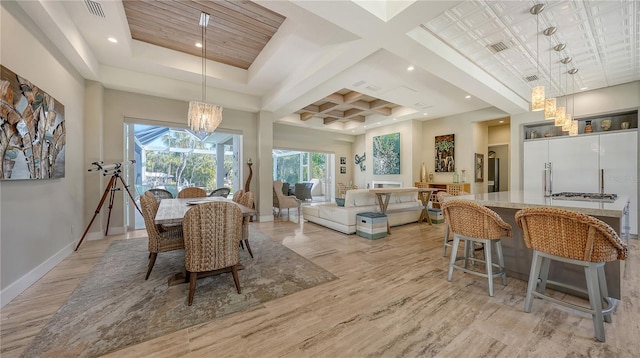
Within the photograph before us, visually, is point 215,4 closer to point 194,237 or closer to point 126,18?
point 126,18

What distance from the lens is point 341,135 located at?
9664 mm

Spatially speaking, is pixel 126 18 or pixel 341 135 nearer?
pixel 126 18

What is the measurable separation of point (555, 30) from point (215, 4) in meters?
Result: 4.26

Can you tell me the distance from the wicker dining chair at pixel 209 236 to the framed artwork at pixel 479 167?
688 cm

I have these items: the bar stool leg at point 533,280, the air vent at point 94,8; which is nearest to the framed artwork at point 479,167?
the bar stool leg at point 533,280

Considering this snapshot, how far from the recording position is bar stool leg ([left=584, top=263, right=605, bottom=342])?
1.66 metres

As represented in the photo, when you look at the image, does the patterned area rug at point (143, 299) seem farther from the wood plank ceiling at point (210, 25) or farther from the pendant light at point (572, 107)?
the pendant light at point (572, 107)

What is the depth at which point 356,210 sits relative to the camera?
15.4ft

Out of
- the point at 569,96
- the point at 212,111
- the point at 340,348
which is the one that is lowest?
the point at 340,348

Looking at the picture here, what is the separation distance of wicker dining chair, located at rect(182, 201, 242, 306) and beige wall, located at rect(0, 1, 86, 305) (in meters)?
1.69

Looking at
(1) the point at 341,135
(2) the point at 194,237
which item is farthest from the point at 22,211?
(1) the point at 341,135

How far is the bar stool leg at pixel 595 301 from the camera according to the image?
1656mm

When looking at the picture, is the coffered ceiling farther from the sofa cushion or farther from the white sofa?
the white sofa

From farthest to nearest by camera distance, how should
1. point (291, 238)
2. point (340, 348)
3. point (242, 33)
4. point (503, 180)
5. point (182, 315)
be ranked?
point (503, 180) → point (291, 238) → point (242, 33) → point (182, 315) → point (340, 348)
